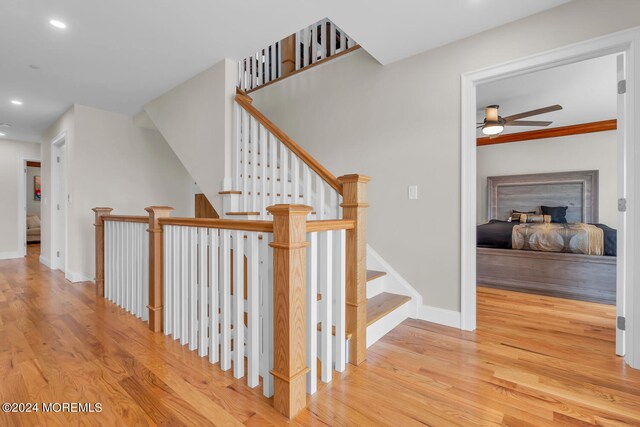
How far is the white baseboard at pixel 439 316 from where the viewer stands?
2453 millimetres

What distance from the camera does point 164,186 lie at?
4977mm

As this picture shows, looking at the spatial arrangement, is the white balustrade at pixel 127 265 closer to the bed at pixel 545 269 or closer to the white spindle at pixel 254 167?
the white spindle at pixel 254 167

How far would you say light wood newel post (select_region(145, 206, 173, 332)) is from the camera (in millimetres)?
2283

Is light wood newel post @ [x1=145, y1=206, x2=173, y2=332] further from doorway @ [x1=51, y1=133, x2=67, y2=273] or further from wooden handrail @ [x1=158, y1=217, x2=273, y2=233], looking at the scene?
doorway @ [x1=51, y1=133, x2=67, y2=273]

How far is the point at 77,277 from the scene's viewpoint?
3.97m

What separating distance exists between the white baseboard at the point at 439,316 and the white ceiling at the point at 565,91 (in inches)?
93.3

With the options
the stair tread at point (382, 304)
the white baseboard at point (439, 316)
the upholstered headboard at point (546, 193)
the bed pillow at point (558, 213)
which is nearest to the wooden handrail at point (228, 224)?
the stair tread at point (382, 304)

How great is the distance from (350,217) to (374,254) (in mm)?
1145

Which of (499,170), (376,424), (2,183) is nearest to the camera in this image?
(376,424)

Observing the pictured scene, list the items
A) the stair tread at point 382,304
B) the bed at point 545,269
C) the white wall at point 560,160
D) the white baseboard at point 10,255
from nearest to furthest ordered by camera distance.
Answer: the stair tread at point 382,304 → the bed at point 545,269 → the white wall at point 560,160 → the white baseboard at point 10,255

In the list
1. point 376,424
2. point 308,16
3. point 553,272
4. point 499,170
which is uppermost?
point 308,16

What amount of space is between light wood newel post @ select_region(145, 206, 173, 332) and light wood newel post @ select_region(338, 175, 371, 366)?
1.38 m

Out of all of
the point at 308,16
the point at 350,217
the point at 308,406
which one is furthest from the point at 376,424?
the point at 308,16

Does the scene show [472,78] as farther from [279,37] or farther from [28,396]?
[28,396]
